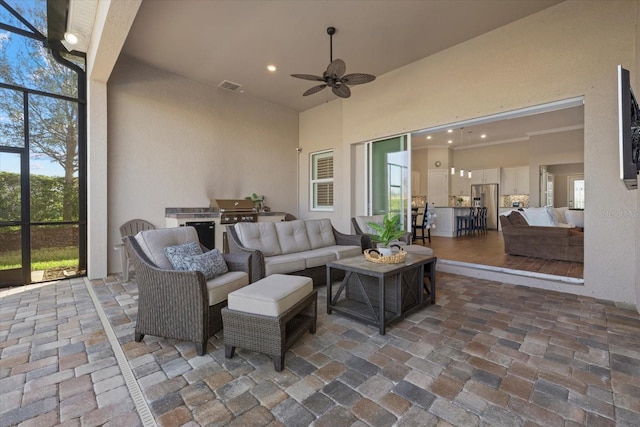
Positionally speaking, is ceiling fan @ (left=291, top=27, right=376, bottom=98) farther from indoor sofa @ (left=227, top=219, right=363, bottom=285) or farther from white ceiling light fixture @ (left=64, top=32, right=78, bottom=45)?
white ceiling light fixture @ (left=64, top=32, right=78, bottom=45)

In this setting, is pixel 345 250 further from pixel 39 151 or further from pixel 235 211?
pixel 39 151

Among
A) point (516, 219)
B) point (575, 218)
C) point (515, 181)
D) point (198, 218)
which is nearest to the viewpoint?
point (198, 218)

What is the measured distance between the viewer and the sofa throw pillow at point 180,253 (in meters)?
2.45

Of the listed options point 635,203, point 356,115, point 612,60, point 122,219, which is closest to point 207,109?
point 122,219

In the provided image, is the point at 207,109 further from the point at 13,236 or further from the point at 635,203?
the point at 635,203

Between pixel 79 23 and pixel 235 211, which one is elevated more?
pixel 79 23

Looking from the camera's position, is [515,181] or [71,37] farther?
[515,181]

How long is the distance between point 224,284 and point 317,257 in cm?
156

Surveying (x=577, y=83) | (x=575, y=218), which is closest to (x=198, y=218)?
(x=577, y=83)

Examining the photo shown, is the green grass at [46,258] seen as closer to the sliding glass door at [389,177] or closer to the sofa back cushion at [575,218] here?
the sliding glass door at [389,177]

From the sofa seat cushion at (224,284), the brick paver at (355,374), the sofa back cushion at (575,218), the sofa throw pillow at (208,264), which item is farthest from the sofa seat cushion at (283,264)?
the sofa back cushion at (575,218)

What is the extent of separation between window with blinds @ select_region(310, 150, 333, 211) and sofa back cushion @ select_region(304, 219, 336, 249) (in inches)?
88.5

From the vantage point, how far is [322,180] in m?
7.01

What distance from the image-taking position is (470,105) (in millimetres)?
4277
